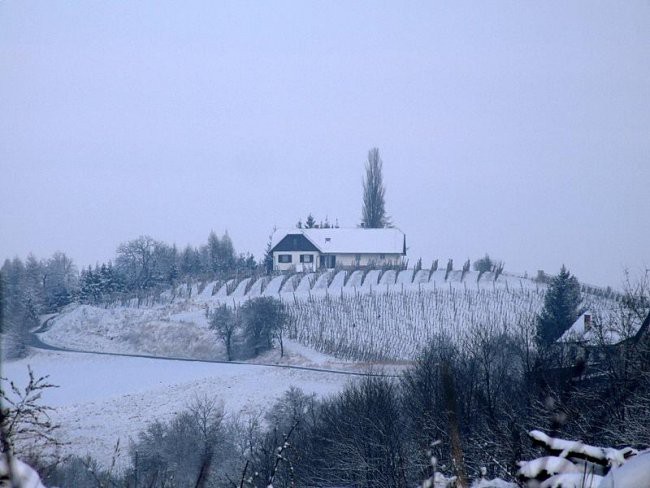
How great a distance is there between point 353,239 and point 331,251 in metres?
2.34

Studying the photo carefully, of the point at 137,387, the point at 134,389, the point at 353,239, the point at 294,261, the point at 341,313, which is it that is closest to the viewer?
the point at 134,389

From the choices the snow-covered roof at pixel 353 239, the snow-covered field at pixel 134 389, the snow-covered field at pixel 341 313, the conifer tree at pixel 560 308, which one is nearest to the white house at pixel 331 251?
the snow-covered roof at pixel 353 239

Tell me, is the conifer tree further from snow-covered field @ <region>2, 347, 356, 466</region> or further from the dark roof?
the dark roof

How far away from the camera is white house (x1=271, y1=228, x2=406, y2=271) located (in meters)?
59.5

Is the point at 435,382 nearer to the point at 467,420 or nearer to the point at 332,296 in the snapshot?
the point at 467,420

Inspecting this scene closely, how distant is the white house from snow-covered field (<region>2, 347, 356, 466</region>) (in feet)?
91.7

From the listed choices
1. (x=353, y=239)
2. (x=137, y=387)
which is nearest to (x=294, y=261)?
(x=353, y=239)

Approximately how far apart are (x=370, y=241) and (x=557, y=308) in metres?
29.8

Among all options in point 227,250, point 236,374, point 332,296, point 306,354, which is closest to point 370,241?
point 227,250

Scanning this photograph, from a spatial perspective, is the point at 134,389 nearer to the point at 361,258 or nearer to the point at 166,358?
the point at 166,358

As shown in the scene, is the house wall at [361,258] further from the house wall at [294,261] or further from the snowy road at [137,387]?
the snowy road at [137,387]

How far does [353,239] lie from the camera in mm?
60656

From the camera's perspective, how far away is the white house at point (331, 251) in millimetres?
59469

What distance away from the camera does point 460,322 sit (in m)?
34.8
